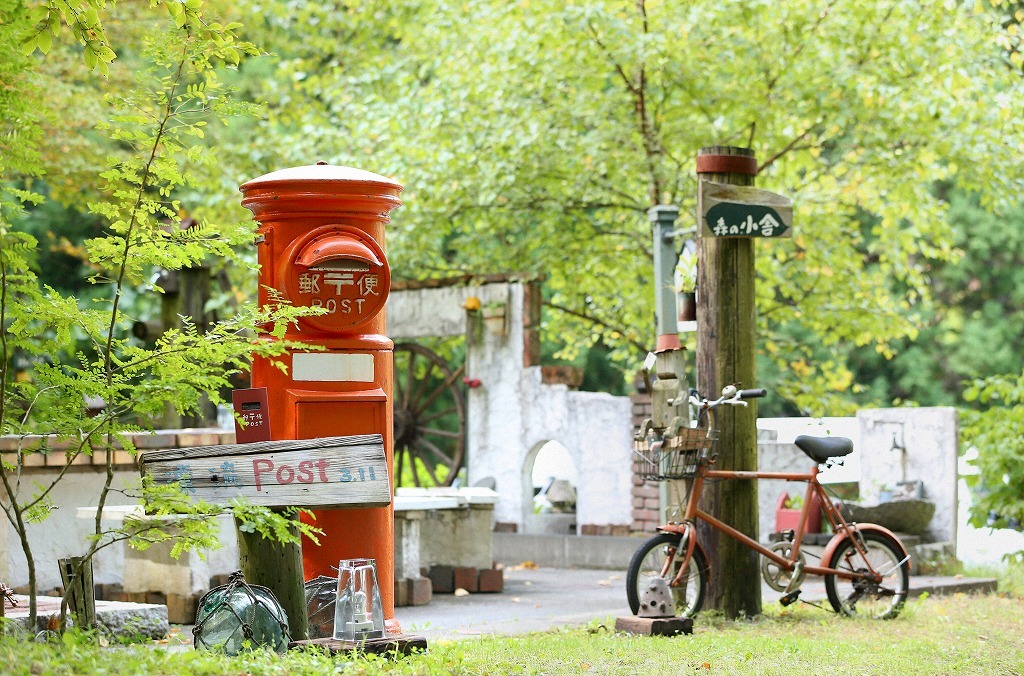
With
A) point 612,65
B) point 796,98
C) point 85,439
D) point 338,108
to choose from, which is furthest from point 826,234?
point 85,439

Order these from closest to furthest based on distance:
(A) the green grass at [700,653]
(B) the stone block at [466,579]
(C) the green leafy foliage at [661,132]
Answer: (A) the green grass at [700,653]
(B) the stone block at [466,579]
(C) the green leafy foliage at [661,132]

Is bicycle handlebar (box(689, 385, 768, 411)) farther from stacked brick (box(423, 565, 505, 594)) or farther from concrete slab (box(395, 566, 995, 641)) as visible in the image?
stacked brick (box(423, 565, 505, 594))

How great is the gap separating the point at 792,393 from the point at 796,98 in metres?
3.94

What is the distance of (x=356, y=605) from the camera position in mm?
4922

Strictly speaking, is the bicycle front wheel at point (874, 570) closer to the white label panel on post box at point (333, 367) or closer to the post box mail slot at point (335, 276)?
the white label panel on post box at point (333, 367)

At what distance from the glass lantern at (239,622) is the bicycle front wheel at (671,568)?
114 inches

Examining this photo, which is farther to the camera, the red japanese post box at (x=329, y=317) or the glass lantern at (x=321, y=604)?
the red japanese post box at (x=329, y=317)

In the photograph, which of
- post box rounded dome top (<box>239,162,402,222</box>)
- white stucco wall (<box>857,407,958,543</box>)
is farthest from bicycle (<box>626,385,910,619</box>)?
white stucco wall (<box>857,407,958,543</box>)

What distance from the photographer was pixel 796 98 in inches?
461

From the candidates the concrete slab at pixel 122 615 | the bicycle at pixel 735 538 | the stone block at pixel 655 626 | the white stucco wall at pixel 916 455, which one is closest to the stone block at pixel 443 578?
the bicycle at pixel 735 538

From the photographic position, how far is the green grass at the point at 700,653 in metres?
4.25

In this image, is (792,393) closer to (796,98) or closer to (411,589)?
(796,98)

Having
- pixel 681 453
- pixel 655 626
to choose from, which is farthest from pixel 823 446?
pixel 655 626

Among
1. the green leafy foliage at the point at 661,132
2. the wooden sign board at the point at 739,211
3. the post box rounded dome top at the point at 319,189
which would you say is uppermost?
the green leafy foliage at the point at 661,132
